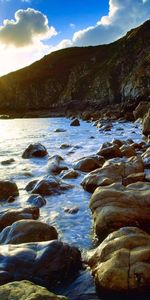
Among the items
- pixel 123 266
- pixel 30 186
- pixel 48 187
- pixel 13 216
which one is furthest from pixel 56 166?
pixel 123 266

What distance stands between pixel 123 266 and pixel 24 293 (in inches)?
54.9

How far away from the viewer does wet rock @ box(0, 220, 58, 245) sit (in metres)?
6.08

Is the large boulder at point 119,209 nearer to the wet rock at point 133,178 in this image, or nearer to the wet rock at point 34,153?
the wet rock at point 133,178

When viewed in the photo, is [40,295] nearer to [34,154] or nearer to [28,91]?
[34,154]

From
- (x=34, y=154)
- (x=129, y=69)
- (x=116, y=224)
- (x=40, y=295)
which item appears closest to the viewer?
(x=40, y=295)

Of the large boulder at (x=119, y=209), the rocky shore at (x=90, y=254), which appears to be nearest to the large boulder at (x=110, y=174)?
the rocky shore at (x=90, y=254)

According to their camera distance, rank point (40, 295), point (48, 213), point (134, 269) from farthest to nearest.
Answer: point (48, 213) < point (134, 269) < point (40, 295)

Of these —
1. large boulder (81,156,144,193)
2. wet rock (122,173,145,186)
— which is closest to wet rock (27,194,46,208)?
large boulder (81,156,144,193)

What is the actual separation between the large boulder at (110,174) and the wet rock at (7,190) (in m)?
1.81

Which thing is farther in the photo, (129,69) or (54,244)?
(129,69)

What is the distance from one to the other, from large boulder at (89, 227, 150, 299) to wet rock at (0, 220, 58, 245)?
1175 mm

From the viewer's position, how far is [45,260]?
520 cm

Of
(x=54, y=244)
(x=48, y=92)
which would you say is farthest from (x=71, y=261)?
(x=48, y=92)

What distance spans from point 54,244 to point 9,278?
0.81 metres
